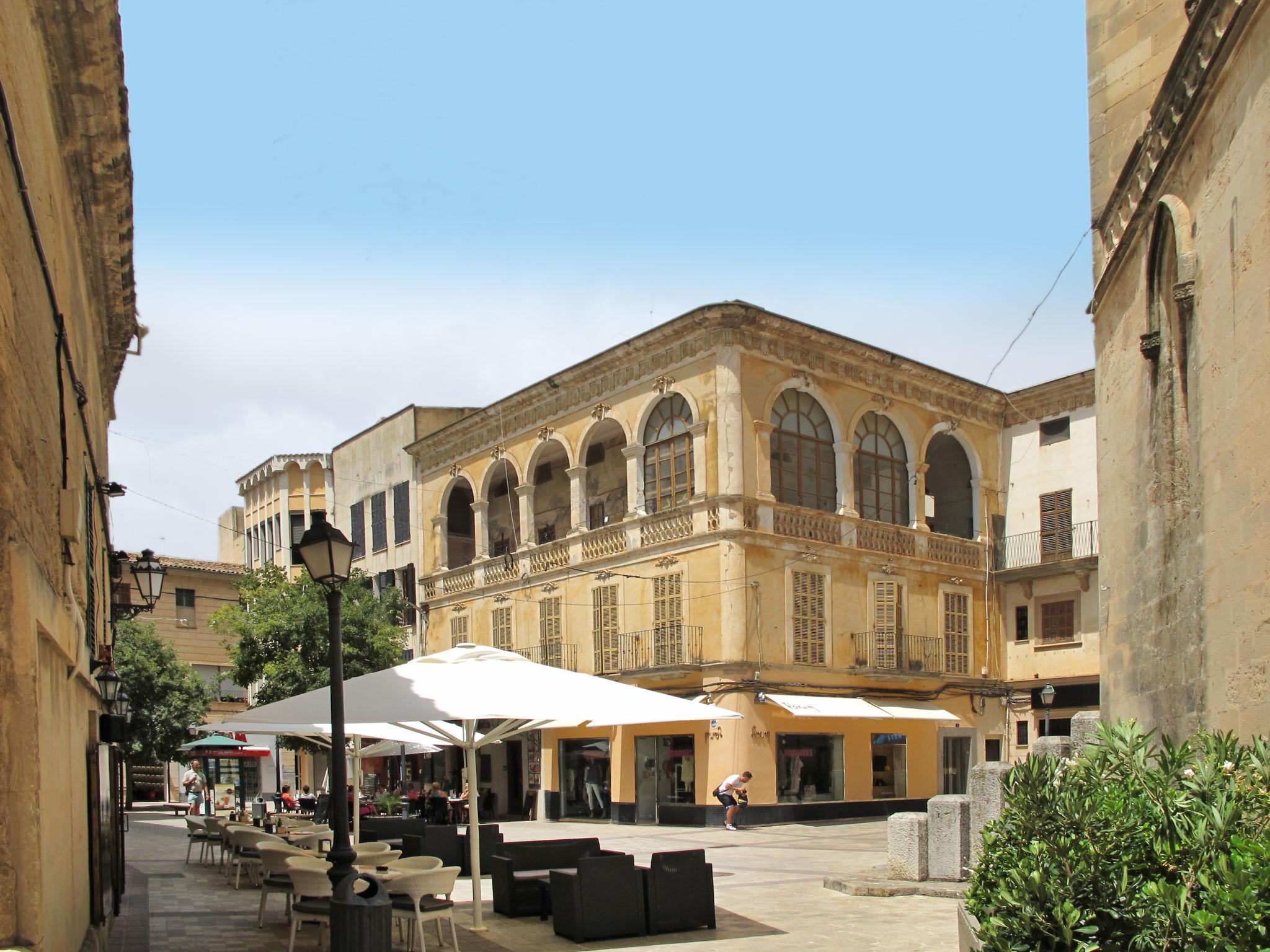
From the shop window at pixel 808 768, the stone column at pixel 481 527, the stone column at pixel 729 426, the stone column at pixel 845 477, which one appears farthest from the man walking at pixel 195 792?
the stone column at pixel 845 477

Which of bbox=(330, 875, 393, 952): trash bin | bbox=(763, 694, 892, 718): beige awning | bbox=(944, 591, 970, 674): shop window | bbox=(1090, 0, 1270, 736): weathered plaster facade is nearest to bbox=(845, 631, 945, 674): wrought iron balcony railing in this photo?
bbox=(944, 591, 970, 674): shop window

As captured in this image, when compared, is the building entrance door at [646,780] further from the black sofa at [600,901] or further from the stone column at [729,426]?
the black sofa at [600,901]

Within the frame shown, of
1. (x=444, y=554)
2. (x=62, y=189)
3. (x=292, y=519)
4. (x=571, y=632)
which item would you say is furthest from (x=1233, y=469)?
(x=292, y=519)

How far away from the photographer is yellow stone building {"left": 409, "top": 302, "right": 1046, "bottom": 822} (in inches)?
1051

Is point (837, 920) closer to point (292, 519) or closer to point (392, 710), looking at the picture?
point (392, 710)

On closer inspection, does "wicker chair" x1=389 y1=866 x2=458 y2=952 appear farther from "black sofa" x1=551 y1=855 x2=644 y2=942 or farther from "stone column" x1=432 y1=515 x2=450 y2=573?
"stone column" x1=432 y1=515 x2=450 y2=573

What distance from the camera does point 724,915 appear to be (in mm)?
11602

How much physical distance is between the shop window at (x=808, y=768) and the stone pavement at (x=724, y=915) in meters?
6.99

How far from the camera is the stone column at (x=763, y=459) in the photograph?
27031mm

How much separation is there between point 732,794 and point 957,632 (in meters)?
8.71

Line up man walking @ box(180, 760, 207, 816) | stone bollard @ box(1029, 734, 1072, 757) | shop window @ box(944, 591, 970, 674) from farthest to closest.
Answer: man walking @ box(180, 760, 207, 816), shop window @ box(944, 591, 970, 674), stone bollard @ box(1029, 734, 1072, 757)

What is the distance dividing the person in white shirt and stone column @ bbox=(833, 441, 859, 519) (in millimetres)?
6686

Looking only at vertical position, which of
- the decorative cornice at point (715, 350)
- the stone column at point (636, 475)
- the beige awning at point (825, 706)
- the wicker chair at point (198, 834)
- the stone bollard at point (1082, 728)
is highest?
the decorative cornice at point (715, 350)

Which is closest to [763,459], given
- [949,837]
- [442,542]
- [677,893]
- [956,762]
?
[956,762]
